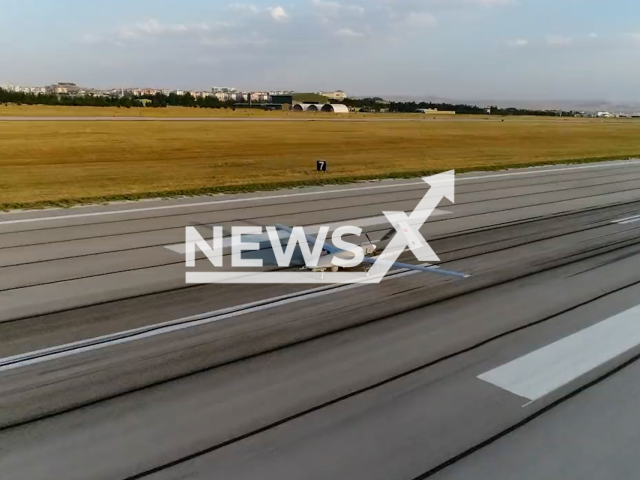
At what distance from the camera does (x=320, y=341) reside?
929cm

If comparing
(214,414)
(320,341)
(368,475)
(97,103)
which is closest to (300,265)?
(320,341)

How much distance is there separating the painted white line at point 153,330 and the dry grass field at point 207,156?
12.7 m

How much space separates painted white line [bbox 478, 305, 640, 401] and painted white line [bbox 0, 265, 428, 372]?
4.28 m

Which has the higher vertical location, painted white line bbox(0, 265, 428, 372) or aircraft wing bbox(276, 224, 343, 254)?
aircraft wing bbox(276, 224, 343, 254)

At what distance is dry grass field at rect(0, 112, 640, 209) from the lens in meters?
24.6

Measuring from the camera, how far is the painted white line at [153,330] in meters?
8.30

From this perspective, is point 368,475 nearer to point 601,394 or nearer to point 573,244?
point 601,394

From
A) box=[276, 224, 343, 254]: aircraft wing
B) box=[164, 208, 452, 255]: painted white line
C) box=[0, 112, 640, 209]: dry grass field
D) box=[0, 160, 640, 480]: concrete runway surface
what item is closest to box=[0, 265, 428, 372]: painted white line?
box=[0, 160, 640, 480]: concrete runway surface

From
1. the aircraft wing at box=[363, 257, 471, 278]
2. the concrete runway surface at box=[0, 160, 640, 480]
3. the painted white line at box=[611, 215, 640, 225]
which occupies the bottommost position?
the concrete runway surface at box=[0, 160, 640, 480]

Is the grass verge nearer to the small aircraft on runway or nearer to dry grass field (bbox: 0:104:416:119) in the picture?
the small aircraft on runway

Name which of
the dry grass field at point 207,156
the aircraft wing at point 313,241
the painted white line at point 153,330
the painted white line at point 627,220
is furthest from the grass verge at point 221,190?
the painted white line at point 153,330

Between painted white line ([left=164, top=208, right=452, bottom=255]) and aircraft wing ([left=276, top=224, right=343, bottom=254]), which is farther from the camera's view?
painted white line ([left=164, top=208, right=452, bottom=255])

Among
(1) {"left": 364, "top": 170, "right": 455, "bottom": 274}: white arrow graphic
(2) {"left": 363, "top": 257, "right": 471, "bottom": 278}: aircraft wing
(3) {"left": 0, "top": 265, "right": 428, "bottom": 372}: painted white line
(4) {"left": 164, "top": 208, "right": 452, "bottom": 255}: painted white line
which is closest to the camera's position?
(3) {"left": 0, "top": 265, "right": 428, "bottom": 372}: painted white line

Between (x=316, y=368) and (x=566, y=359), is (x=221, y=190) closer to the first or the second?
(x=316, y=368)
